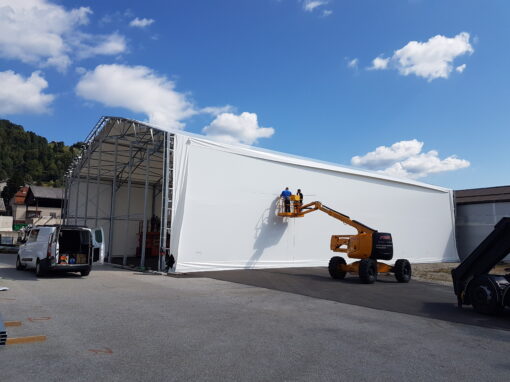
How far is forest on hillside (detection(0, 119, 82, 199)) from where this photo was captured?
96750 millimetres

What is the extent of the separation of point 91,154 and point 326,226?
14015 mm

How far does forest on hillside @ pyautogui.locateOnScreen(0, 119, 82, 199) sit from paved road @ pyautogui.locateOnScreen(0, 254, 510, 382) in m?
91.1

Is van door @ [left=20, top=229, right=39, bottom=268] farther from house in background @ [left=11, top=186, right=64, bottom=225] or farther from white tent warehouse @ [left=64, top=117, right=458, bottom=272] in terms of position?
house in background @ [left=11, top=186, right=64, bottom=225]

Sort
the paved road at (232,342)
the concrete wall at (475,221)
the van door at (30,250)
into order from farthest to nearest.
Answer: the concrete wall at (475,221) → the van door at (30,250) → the paved road at (232,342)

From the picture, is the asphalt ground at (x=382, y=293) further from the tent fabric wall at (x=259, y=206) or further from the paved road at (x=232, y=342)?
the tent fabric wall at (x=259, y=206)

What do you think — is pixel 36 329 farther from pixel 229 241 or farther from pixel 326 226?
pixel 326 226

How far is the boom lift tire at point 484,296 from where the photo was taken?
340 inches

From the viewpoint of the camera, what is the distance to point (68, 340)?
18.9ft

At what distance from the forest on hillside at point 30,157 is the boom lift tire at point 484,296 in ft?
309

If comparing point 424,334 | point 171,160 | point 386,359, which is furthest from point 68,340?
point 171,160

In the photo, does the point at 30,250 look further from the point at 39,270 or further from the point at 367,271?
the point at 367,271

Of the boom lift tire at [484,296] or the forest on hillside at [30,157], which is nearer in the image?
the boom lift tire at [484,296]

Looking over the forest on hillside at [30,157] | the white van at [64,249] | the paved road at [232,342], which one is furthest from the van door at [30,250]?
the forest on hillside at [30,157]

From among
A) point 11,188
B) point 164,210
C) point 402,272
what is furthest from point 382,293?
point 11,188
